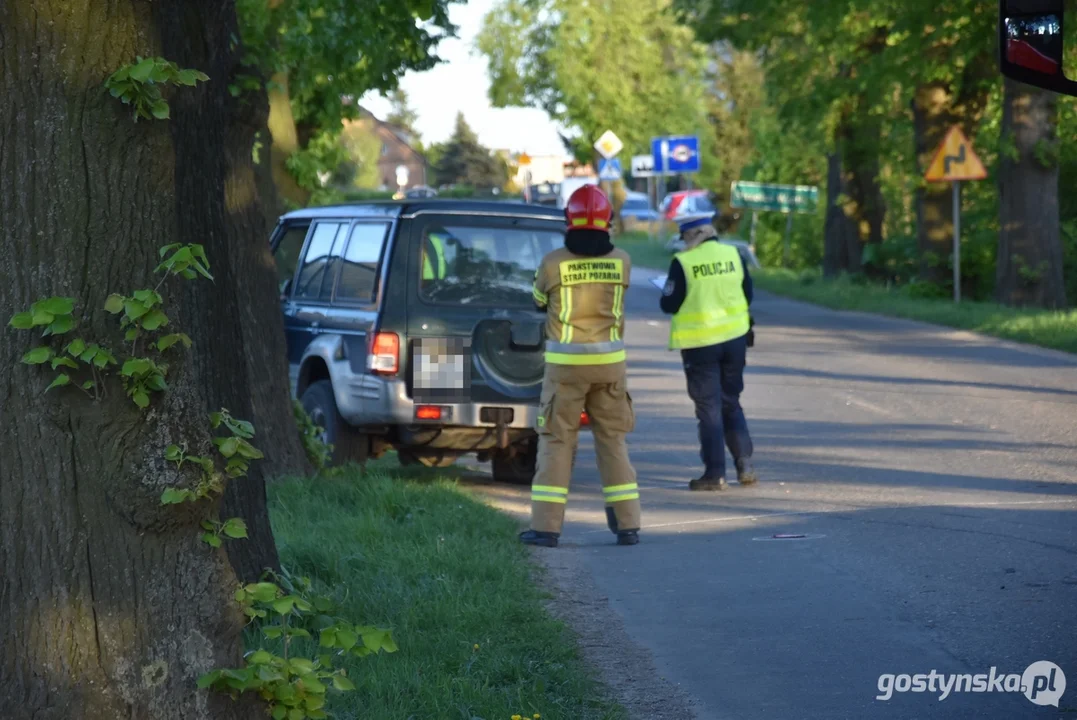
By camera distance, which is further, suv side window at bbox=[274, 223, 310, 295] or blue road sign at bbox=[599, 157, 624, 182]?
blue road sign at bbox=[599, 157, 624, 182]

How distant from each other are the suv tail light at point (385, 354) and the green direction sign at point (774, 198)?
94.7ft

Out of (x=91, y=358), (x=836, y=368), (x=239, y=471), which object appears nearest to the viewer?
(x=91, y=358)

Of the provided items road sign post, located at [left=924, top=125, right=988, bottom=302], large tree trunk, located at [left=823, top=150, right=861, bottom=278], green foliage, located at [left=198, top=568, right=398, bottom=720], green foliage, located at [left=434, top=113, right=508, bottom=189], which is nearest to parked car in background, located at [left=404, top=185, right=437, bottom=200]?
green foliage, located at [left=198, top=568, right=398, bottom=720]

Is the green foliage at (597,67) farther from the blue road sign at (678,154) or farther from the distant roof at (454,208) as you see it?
the distant roof at (454,208)

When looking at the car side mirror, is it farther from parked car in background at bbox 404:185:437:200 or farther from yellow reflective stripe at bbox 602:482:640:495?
parked car in background at bbox 404:185:437:200

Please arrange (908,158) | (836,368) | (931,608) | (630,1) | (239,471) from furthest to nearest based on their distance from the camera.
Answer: (630,1), (908,158), (836,368), (931,608), (239,471)

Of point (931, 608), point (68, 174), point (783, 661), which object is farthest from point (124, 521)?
point (931, 608)

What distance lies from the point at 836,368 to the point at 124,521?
15.0 metres

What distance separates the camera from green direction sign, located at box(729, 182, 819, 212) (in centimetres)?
3891

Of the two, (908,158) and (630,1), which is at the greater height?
(630,1)

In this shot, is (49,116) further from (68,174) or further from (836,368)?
(836,368)

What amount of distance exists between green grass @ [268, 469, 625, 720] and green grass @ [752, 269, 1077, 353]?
11666 mm

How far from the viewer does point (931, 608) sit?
22.8 ft

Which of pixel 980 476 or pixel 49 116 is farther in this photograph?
pixel 980 476
